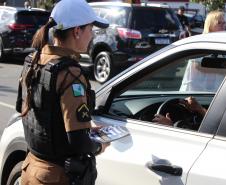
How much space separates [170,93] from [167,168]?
1.61 m

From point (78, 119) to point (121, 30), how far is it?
10.0m

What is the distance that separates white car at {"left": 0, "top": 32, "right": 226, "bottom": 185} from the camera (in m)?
2.73

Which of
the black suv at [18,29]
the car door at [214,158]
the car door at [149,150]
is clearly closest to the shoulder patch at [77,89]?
the car door at [149,150]

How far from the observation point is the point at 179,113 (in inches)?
144

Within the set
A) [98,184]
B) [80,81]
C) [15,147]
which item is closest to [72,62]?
[80,81]

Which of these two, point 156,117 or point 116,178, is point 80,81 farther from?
point 156,117

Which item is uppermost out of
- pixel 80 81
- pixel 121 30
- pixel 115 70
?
pixel 80 81

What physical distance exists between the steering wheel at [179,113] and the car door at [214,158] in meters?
0.57

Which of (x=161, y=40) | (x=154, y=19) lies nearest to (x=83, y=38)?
(x=161, y=40)

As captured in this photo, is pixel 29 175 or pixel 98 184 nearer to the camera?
pixel 29 175

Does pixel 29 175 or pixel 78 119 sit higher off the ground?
pixel 78 119

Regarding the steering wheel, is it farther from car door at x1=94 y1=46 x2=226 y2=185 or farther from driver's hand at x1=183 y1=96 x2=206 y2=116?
car door at x1=94 y1=46 x2=226 y2=185

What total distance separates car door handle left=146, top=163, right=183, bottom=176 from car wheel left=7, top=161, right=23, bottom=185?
1.21 meters

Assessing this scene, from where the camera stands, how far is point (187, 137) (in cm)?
287
